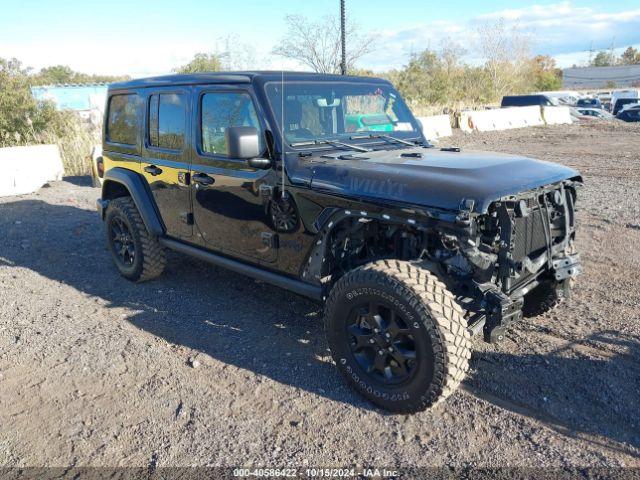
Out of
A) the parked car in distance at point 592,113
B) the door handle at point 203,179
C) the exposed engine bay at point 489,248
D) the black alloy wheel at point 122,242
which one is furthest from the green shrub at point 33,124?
the parked car in distance at point 592,113

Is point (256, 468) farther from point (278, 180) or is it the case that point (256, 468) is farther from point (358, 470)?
point (278, 180)

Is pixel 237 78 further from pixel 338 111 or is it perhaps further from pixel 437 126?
pixel 437 126

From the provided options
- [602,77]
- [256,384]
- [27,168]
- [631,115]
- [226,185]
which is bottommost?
[256,384]

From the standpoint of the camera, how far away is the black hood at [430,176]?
307 cm

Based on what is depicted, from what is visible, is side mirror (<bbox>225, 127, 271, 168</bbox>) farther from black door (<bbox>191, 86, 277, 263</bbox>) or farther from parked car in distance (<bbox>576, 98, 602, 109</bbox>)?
parked car in distance (<bbox>576, 98, 602, 109</bbox>)

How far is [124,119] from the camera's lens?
5656 mm

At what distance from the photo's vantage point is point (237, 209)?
169 inches

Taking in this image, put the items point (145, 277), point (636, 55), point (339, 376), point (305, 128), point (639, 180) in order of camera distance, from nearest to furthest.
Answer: point (339, 376), point (305, 128), point (145, 277), point (639, 180), point (636, 55)

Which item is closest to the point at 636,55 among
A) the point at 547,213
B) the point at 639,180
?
the point at 639,180

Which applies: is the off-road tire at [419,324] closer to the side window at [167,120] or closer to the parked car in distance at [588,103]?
the side window at [167,120]

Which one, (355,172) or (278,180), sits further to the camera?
(278,180)

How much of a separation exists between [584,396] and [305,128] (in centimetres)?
264

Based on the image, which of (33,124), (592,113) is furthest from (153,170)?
(592,113)

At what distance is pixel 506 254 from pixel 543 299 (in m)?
1.22
